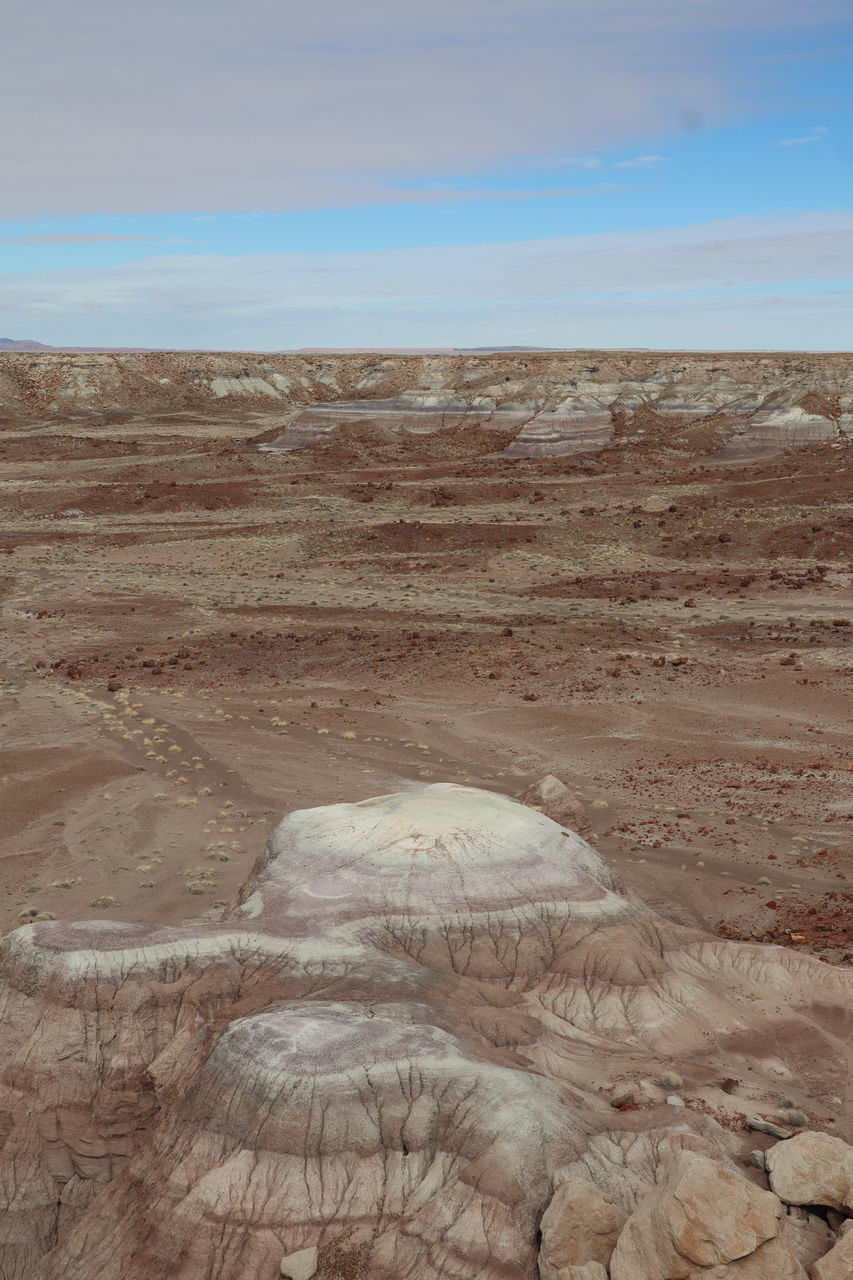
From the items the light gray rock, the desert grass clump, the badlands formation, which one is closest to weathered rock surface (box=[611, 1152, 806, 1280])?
the badlands formation

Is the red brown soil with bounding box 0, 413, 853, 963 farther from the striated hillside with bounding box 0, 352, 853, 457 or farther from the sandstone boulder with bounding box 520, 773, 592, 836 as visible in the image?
the striated hillside with bounding box 0, 352, 853, 457

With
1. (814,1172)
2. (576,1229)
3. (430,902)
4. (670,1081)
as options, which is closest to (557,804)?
(430,902)

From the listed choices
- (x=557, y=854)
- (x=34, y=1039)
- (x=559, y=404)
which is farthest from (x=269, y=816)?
(x=559, y=404)

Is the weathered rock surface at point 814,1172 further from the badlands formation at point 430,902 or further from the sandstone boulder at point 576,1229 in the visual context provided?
the sandstone boulder at point 576,1229

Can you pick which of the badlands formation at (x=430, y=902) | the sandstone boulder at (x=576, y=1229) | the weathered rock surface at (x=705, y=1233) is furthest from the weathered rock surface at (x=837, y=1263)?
the sandstone boulder at (x=576, y=1229)

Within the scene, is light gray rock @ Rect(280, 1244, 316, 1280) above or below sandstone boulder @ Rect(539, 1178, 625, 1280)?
below

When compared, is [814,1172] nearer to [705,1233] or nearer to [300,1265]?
[705,1233]
